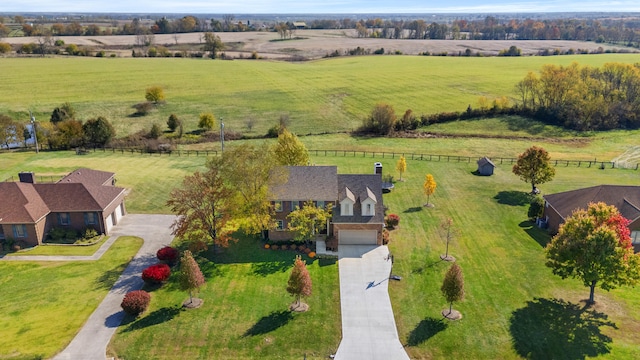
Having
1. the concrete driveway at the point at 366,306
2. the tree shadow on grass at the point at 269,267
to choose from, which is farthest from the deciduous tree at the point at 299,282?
the tree shadow on grass at the point at 269,267

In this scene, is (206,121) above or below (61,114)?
below

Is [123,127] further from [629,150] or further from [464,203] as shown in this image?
[629,150]

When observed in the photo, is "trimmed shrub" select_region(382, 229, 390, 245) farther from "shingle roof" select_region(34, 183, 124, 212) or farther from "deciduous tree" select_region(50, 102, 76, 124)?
"deciduous tree" select_region(50, 102, 76, 124)

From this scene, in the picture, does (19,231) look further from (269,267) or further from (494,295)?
(494,295)

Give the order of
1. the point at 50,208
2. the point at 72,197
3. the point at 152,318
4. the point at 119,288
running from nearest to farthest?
the point at 152,318
the point at 119,288
the point at 50,208
the point at 72,197

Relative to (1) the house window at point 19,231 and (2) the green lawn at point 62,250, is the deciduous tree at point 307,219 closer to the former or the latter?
(2) the green lawn at point 62,250

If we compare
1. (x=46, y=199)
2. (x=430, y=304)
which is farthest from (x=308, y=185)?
(x=46, y=199)

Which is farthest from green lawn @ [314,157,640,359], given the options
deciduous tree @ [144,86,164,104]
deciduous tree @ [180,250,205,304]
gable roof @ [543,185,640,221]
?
deciduous tree @ [144,86,164,104]

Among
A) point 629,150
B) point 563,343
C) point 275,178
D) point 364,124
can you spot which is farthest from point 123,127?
point 629,150
